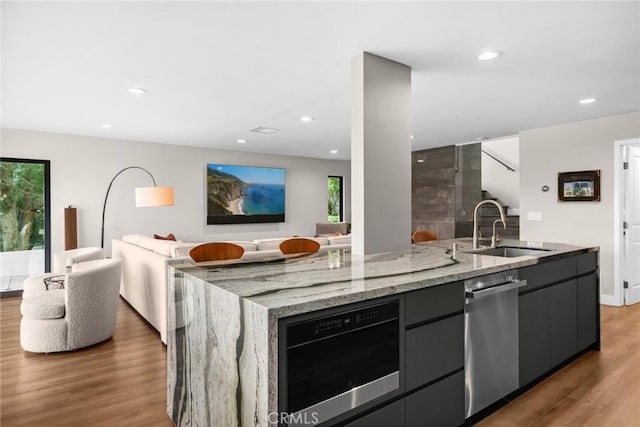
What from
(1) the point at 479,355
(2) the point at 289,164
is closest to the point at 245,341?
(1) the point at 479,355

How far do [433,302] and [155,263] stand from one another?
2.72 meters

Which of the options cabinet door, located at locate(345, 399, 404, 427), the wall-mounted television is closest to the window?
the wall-mounted television

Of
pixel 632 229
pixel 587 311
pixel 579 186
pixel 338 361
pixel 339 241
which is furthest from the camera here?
pixel 579 186

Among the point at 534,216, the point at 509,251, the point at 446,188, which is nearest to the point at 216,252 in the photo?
the point at 509,251

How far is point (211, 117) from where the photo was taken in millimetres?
4672

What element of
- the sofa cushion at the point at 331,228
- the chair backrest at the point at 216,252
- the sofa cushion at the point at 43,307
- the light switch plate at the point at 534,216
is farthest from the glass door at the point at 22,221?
the light switch plate at the point at 534,216

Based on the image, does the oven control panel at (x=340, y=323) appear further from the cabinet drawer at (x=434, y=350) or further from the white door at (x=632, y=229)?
the white door at (x=632, y=229)

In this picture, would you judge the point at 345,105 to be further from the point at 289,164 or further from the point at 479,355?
the point at 289,164

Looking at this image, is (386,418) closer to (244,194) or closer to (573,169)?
(573,169)

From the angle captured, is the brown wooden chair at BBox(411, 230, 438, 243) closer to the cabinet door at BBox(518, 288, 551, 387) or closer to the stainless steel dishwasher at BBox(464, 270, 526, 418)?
the cabinet door at BBox(518, 288, 551, 387)

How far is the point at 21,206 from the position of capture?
5.36 metres

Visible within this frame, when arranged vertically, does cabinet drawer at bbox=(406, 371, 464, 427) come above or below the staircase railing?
below

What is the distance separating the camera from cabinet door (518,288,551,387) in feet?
7.79

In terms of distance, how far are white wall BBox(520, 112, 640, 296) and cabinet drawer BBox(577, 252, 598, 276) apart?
197cm
